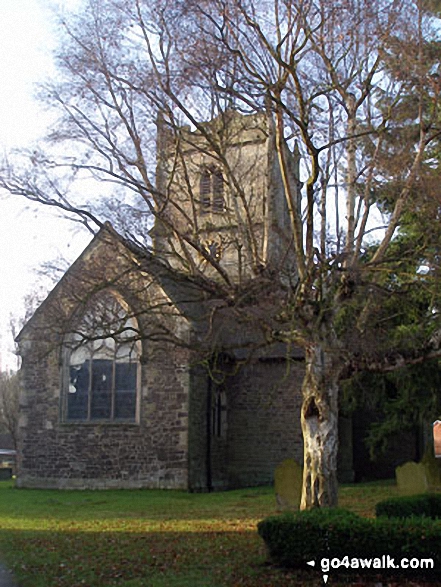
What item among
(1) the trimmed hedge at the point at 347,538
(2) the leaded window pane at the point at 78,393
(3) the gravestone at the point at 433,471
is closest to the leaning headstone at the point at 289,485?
(3) the gravestone at the point at 433,471

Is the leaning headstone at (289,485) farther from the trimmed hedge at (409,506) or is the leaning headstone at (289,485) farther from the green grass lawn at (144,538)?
the trimmed hedge at (409,506)

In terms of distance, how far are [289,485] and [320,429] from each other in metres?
3.22

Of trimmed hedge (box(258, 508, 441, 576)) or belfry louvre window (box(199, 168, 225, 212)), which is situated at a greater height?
belfry louvre window (box(199, 168, 225, 212))

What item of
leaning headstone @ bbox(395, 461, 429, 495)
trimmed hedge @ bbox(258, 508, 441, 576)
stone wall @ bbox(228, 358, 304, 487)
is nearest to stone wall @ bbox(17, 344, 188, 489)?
stone wall @ bbox(228, 358, 304, 487)

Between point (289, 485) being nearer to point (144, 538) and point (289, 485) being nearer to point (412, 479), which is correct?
point (412, 479)

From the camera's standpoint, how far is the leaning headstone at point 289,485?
14312 millimetres

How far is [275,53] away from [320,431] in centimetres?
666

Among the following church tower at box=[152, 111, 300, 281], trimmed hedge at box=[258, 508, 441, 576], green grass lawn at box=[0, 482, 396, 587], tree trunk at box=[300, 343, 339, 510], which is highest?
church tower at box=[152, 111, 300, 281]

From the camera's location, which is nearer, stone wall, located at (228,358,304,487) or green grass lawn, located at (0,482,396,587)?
green grass lawn, located at (0,482,396,587)

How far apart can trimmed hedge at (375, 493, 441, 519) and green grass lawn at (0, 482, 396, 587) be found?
2114mm

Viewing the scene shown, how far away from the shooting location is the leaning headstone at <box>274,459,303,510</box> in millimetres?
14312

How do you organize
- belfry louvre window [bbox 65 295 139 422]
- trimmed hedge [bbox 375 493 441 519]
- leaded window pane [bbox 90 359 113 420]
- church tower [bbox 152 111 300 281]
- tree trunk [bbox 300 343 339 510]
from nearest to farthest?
trimmed hedge [bbox 375 493 441 519], tree trunk [bbox 300 343 339 510], church tower [bbox 152 111 300 281], belfry louvre window [bbox 65 295 139 422], leaded window pane [bbox 90 359 113 420]

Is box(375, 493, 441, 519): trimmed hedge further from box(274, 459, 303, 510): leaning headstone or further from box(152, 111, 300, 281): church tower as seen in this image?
box(152, 111, 300, 281): church tower

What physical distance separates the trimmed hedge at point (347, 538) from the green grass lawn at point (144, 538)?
0.29 meters
